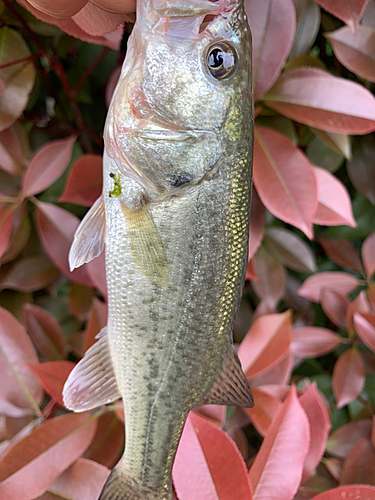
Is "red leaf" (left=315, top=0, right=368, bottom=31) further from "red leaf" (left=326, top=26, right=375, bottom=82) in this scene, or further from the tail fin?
the tail fin

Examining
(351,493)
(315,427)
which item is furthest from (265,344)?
(351,493)

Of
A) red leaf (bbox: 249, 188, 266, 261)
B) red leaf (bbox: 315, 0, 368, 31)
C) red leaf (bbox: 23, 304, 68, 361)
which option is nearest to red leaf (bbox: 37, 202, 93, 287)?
red leaf (bbox: 23, 304, 68, 361)

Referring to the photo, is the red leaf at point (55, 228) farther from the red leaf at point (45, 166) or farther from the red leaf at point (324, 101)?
the red leaf at point (324, 101)

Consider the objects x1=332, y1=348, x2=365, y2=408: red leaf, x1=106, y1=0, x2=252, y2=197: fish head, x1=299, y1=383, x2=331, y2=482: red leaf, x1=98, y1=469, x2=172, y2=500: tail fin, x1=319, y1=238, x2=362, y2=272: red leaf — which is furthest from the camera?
x1=319, y1=238, x2=362, y2=272: red leaf

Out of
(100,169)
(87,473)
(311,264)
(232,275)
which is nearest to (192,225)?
(232,275)

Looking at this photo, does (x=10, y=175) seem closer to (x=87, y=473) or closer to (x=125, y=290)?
(x=125, y=290)

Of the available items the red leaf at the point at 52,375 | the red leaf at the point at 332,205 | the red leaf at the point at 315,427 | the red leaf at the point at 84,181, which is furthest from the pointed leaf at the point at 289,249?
the red leaf at the point at 52,375
